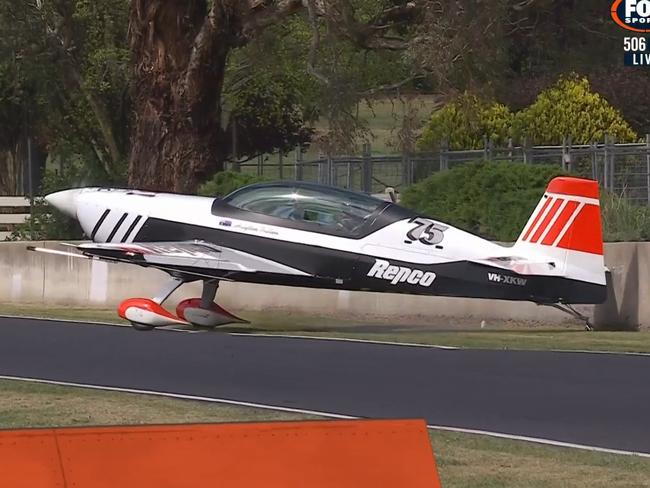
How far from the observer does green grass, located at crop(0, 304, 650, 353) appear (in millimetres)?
18984

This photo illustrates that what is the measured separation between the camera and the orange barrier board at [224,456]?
6.93m

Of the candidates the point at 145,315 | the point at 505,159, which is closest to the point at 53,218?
the point at 505,159

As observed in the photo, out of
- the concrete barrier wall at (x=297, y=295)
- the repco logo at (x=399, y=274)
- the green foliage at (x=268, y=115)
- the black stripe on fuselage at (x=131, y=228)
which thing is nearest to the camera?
the repco logo at (x=399, y=274)

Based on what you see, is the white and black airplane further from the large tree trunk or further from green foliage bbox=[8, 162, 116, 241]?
green foliage bbox=[8, 162, 116, 241]

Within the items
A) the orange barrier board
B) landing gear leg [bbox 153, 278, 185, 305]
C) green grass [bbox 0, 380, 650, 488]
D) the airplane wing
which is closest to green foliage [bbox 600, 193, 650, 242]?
the airplane wing

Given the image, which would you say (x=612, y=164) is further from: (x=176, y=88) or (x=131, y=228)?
(x=131, y=228)

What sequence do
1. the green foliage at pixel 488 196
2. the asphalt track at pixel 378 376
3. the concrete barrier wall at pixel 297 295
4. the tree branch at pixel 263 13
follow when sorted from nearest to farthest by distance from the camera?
the asphalt track at pixel 378 376
the concrete barrier wall at pixel 297 295
the green foliage at pixel 488 196
the tree branch at pixel 263 13

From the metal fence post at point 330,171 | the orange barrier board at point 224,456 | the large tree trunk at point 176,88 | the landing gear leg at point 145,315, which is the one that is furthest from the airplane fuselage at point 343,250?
the orange barrier board at point 224,456

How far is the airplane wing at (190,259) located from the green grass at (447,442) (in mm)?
6392

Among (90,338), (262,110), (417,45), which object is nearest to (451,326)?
(90,338)

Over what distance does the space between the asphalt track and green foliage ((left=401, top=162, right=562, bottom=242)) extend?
18.5ft

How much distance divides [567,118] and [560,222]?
25.9 meters

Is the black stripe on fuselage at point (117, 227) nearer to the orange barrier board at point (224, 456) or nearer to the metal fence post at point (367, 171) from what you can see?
the metal fence post at point (367, 171)

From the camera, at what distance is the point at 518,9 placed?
31.4 meters
